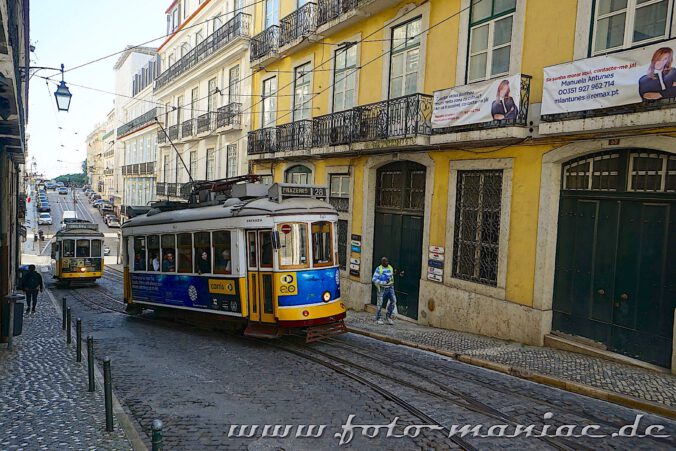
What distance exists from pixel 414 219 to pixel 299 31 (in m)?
8.51

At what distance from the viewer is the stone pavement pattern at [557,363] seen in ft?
22.7

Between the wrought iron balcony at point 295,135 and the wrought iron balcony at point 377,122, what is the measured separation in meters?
0.54

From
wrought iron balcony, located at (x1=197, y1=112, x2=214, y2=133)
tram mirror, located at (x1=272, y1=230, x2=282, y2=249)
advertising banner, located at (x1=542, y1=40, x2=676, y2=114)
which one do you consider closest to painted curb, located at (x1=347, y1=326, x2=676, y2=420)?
tram mirror, located at (x1=272, y1=230, x2=282, y2=249)

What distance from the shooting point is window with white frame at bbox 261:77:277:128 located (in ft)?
66.2

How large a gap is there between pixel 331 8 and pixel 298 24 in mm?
2355

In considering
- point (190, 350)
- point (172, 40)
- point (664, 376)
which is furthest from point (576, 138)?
point (172, 40)

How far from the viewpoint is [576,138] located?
892cm

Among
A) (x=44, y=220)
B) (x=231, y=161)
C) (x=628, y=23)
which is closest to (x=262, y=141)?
(x=231, y=161)

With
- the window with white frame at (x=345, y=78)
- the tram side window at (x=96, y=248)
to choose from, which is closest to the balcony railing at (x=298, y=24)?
the window with white frame at (x=345, y=78)

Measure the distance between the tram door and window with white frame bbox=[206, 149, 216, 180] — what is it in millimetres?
16719

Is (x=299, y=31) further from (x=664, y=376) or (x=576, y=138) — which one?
(x=664, y=376)

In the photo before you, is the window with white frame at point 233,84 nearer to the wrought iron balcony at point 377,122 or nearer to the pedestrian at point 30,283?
the wrought iron balcony at point 377,122

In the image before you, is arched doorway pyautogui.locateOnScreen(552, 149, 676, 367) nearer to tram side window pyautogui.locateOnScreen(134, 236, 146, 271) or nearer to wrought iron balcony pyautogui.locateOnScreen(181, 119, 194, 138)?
tram side window pyautogui.locateOnScreen(134, 236, 146, 271)

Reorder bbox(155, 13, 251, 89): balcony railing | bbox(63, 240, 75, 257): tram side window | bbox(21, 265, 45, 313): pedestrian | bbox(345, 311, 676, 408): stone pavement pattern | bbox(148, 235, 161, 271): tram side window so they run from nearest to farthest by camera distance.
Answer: bbox(345, 311, 676, 408): stone pavement pattern < bbox(148, 235, 161, 271): tram side window < bbox(21, 265, 45, 313): pedestrian < bbox(155, 13, 251, 89): balcony railing < bbox(63, 240, 75, 257): tram side window
